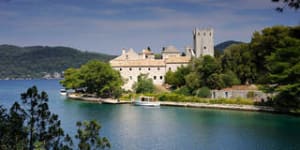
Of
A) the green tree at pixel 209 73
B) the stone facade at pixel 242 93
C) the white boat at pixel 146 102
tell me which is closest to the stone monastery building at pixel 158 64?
the white boat at pixel 146 102

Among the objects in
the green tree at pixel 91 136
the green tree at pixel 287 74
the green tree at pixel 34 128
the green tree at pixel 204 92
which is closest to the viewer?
the green tree at pixel 34 128

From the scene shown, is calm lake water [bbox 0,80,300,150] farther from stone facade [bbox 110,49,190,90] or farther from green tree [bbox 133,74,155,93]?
stone facade [bbox 110,49,190,90]

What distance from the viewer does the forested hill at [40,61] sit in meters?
171

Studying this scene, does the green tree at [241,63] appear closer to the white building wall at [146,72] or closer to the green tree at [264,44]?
the green tree at [264,44]

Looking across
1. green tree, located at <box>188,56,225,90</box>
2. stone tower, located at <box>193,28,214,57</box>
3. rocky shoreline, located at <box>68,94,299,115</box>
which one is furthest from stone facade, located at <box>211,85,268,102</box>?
stone tower, located at <box>193,28,214,57</box>

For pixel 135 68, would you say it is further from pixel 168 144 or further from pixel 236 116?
pixel 168 144

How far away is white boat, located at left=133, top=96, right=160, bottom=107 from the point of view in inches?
1416

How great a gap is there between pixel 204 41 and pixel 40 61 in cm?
14536

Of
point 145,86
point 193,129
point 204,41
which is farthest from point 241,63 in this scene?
point 193,129

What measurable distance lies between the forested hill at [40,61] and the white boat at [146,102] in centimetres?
12792

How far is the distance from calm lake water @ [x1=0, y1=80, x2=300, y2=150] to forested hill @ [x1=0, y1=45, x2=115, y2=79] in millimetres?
137308

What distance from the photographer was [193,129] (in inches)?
875

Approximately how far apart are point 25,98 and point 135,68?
39.3m

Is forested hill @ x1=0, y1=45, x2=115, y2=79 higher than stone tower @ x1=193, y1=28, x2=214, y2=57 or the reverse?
higher
